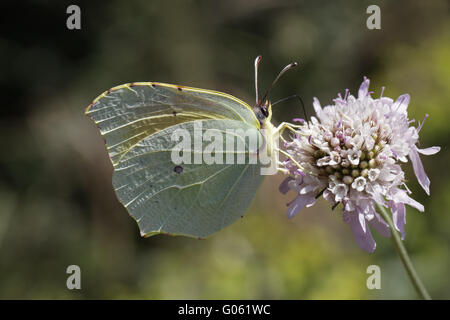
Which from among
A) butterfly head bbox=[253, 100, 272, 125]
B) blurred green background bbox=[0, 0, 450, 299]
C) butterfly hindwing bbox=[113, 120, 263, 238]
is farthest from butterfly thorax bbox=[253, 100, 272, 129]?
blurred green background bbox=[0, 0, 450, 299]

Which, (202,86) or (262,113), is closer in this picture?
(262,113)

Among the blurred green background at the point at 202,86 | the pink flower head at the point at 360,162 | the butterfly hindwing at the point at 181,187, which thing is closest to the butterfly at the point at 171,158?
the butterfly hindwing at the point at 181,187

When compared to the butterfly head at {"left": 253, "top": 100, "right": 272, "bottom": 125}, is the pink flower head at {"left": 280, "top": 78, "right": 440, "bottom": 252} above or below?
below

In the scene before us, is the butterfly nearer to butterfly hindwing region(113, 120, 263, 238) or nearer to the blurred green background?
butterfly hindwing region(113, 120, 263, 238)

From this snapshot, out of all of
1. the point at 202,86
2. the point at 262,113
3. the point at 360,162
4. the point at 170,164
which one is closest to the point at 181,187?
the point at 170,164

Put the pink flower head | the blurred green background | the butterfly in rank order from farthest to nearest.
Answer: the blurred green background
the butterfly
the pink flower head

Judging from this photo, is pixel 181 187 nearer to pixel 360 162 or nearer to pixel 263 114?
pixel 263 114
